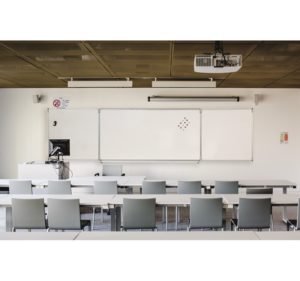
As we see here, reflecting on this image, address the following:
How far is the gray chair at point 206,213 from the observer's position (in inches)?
180

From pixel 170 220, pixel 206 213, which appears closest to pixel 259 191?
pixel 206 213

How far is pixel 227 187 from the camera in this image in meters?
6.27

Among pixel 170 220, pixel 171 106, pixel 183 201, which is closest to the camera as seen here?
pixel 183 201

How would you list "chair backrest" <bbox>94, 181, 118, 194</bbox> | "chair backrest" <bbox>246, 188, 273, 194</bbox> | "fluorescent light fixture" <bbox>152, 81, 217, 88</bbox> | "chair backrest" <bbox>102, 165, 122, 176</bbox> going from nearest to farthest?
"chair backrest" <bbox>246, 188, 273, 194</bbox> < "chair backrest" <bbox>94, 181, 118, 194</bbox> < "fluorescent light fixture" <bbox>152, 81, 217, 88</bbox> < "chair backrest" <bbox>102, 165, 122, 176</bbox>

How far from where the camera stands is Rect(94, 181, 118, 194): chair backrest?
6102 millimetres

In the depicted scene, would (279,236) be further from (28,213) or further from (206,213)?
(28,213)

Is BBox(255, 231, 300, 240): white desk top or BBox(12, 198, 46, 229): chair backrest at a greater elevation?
BBox(255, 231, 300, 240): white desk top

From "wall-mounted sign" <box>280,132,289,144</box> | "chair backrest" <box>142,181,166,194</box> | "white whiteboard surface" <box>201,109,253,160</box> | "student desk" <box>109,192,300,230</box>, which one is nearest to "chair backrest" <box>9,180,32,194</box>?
"student desk" <box>109,192,300,230</box>

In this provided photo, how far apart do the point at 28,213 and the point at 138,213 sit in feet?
4.48

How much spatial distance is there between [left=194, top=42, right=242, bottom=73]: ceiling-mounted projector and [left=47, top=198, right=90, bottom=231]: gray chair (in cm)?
226

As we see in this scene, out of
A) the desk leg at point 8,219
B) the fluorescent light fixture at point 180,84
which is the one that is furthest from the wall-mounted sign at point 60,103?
the desk leg at point 8,219

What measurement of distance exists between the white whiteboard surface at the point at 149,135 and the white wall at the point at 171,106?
203mm

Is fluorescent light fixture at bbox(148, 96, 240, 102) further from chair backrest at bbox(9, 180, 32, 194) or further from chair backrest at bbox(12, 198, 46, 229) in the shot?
chair backrest at bbox(12, 198, 46, 229)
